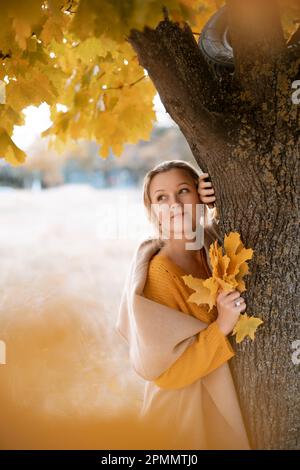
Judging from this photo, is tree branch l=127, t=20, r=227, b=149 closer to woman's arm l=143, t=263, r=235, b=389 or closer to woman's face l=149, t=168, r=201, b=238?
woman's face l=149, t=168, r=201, b=238

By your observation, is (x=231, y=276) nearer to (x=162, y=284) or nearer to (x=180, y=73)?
(x=162, y=284)

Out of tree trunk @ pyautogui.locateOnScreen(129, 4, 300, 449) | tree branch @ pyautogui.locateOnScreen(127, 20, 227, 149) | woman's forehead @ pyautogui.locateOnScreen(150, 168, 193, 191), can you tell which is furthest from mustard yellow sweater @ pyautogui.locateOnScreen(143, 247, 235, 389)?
tree branch @ pyautogui.locateOnScreen(127, 20, 227, 149)

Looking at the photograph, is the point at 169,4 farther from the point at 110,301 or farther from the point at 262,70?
the point at 110,301

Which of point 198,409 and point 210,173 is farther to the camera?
point 198,409

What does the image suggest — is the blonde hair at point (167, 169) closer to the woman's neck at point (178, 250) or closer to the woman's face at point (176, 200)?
the woman's face at point (176, 200)

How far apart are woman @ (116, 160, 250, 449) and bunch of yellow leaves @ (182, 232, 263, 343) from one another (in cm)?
4

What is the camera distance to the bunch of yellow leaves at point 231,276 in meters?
1.76

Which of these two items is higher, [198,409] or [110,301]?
[110,301]

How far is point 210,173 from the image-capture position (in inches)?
71.7

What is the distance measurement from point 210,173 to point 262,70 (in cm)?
41

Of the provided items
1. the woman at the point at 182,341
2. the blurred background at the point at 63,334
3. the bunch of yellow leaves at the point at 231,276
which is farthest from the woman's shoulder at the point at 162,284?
the blurred background at the point at 63,334

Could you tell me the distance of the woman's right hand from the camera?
70.7 inches
